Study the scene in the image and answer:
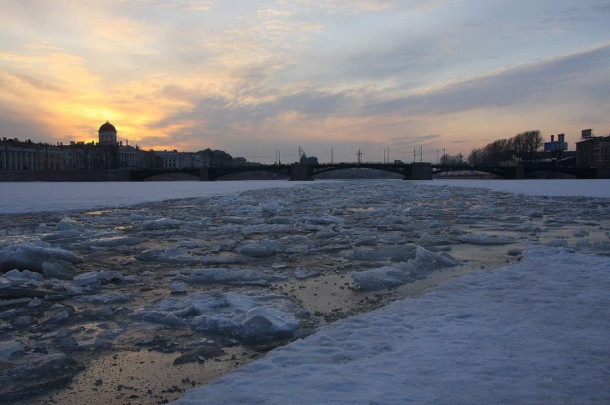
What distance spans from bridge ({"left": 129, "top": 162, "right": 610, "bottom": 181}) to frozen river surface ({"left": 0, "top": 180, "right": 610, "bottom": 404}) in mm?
64648

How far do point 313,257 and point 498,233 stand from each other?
13.4ft

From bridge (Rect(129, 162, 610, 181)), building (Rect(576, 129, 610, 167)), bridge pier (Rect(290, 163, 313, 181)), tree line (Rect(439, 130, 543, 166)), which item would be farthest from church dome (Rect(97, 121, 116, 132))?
building (Rect(576, 129, 610, 167))

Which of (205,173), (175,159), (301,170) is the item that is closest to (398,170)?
(301,170)

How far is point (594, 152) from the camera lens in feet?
343

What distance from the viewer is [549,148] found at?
403 feet

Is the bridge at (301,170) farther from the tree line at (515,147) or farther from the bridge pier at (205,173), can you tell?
the tree line at (515,147)

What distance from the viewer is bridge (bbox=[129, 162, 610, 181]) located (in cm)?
7025

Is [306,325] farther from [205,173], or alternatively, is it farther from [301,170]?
[301,170]

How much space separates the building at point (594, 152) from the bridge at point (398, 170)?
1192 inches

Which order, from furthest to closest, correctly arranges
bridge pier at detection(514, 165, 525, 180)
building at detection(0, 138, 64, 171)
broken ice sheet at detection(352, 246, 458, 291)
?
building at detection(0, 138, 64, 171) → bridge pier at detection(514, 165, 525, 180) → broken ice sheet at detection(352, 246, 458, 291)

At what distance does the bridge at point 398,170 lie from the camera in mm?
70250

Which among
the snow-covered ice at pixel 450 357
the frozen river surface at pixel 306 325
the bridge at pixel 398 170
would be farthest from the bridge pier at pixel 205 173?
the snow-covered ice at pixel 450 357

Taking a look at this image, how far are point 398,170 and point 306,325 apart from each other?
247 feet

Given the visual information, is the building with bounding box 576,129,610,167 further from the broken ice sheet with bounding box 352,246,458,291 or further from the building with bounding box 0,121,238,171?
the broken ice sheet with bounding box 352,246,458,291
